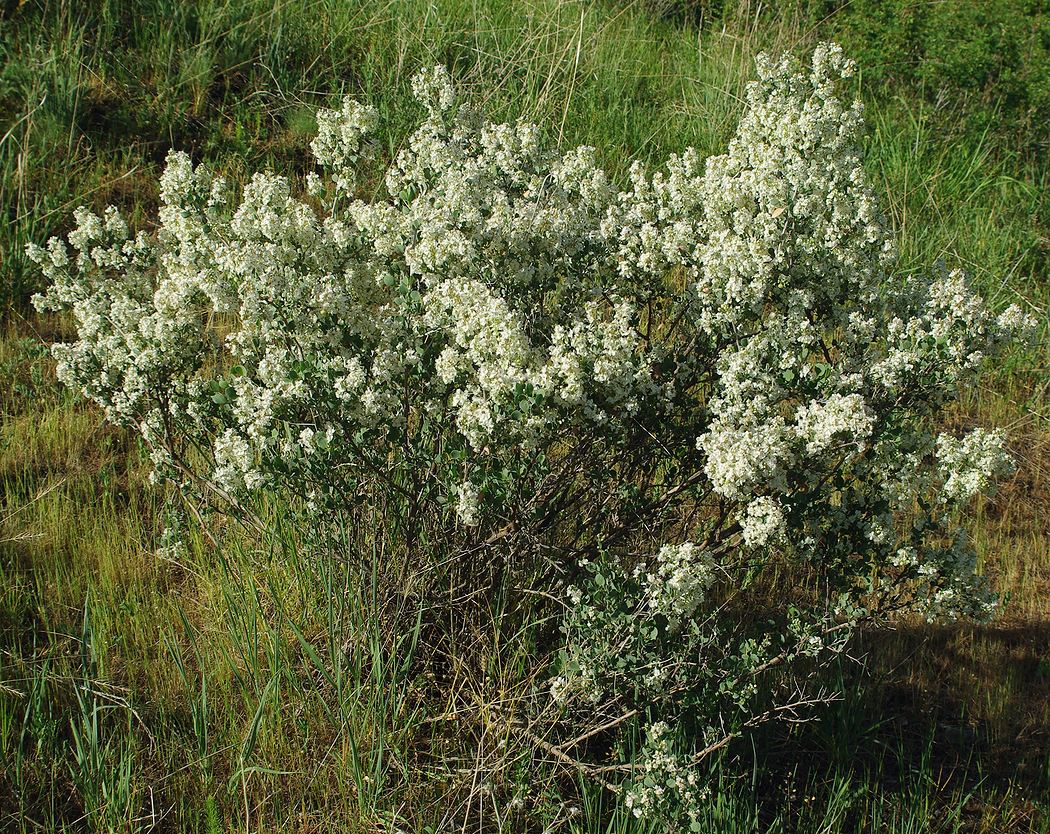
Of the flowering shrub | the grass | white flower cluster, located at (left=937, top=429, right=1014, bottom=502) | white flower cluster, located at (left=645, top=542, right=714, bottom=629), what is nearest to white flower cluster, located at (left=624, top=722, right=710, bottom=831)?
the flowering shrub

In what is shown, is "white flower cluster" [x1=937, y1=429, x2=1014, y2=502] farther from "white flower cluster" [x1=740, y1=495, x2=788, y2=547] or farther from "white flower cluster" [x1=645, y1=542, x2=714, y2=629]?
"white flower cluster" [x1=645, y1=542, x2=714, y2=629]

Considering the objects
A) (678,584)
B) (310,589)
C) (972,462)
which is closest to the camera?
(678,584)

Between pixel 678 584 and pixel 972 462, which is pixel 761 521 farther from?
pixel 972 462

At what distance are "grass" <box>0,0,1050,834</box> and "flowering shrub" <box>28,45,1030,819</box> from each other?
31cm

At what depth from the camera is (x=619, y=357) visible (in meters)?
2.85

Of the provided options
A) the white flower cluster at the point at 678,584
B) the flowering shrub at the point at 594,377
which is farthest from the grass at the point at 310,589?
the white flower cluster at the point at 678,584

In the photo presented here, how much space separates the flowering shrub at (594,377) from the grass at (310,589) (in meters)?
0.31

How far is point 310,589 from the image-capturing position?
11.9ft

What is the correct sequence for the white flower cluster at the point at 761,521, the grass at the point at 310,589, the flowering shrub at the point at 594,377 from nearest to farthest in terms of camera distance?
the white flower cluster at the point at 761,521
the flowering shrub at the point at 594,377
the grass at the point at 310,589

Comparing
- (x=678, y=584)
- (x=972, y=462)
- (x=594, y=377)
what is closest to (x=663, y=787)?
(x=678, y=584)

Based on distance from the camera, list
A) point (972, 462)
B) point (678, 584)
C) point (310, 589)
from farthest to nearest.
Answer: point (310, 589)
point (972, 462)
point (678, 584)

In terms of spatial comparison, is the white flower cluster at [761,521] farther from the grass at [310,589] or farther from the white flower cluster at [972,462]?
the grass at [310,589]

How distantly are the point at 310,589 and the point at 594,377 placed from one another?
4.61 ft

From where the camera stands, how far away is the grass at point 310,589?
3.13 metres
